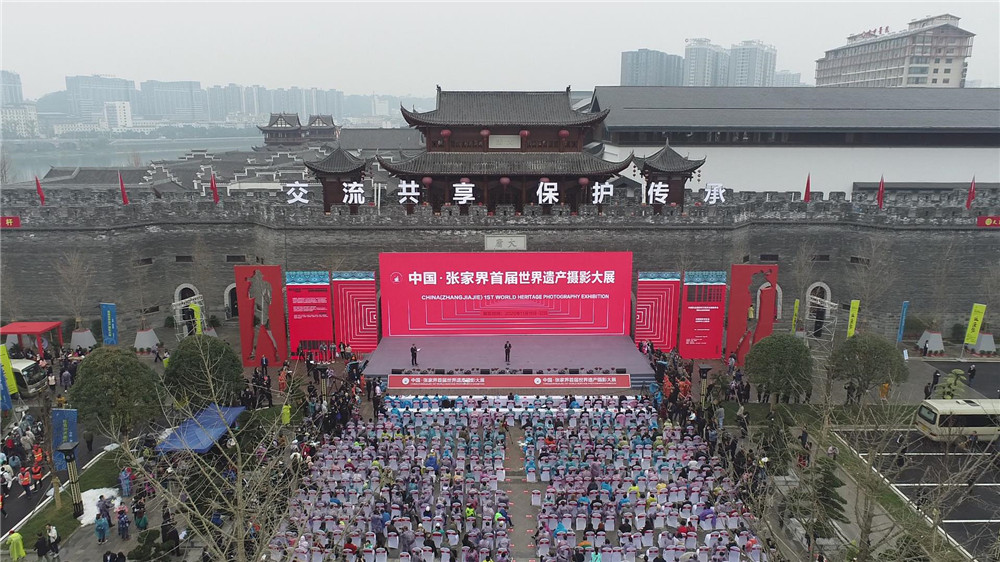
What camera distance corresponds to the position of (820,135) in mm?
29453

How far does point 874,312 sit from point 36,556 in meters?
25.2

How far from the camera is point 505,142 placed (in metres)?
23.9

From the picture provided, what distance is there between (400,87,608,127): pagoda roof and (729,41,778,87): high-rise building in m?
136

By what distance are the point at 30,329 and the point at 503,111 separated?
18.1 metres

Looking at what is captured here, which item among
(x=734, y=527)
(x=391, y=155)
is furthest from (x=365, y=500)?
(x=391, y=155)

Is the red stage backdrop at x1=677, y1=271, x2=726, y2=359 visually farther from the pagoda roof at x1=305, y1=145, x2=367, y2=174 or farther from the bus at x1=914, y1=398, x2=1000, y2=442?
the pagoda roof at x1=305, y1=145, x2=367, y2=174

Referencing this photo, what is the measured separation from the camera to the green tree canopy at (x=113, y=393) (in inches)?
556

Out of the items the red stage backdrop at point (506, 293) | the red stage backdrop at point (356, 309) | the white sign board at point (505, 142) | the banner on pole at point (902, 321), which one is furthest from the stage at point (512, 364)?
the banner on pole at point (902, 321)

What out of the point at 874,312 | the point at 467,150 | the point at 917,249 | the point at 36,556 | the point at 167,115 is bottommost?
the point at 36,556

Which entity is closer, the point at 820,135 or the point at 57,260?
the point at 57,260

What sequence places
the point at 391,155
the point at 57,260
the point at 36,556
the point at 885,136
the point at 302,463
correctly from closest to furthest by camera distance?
the point at 36,556 < the point at 302,463 < the point at 57,260 < the point at 885,136 < the point at 391,155

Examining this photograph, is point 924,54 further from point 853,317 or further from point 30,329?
point 30,329

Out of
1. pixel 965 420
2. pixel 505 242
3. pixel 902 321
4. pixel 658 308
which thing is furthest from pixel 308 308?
pixel 902 321

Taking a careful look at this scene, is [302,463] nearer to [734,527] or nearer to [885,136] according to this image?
[734,527]
